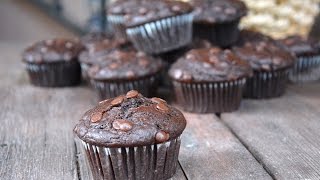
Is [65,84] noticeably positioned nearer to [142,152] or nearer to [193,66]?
[193,66]

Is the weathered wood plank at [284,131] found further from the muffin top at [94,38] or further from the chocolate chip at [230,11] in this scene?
the muffin top at [94,38]

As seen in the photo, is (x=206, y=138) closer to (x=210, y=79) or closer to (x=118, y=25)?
(x=210, y=79)

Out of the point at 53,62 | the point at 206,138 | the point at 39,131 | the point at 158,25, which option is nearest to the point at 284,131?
the point at 206,138

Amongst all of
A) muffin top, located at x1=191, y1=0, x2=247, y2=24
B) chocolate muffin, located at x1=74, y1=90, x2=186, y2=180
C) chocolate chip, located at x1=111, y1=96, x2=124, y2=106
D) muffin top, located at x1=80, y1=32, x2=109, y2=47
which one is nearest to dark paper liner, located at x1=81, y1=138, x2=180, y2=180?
chocolate muffin, located at x1=74, y1=90, x2=186, y2=180

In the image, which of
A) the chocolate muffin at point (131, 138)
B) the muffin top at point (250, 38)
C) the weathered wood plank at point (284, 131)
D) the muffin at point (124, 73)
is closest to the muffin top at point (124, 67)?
the muffin at point (124, 73)

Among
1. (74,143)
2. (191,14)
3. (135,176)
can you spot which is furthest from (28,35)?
(135,176)

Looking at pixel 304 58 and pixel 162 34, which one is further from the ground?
pixel 162 34
